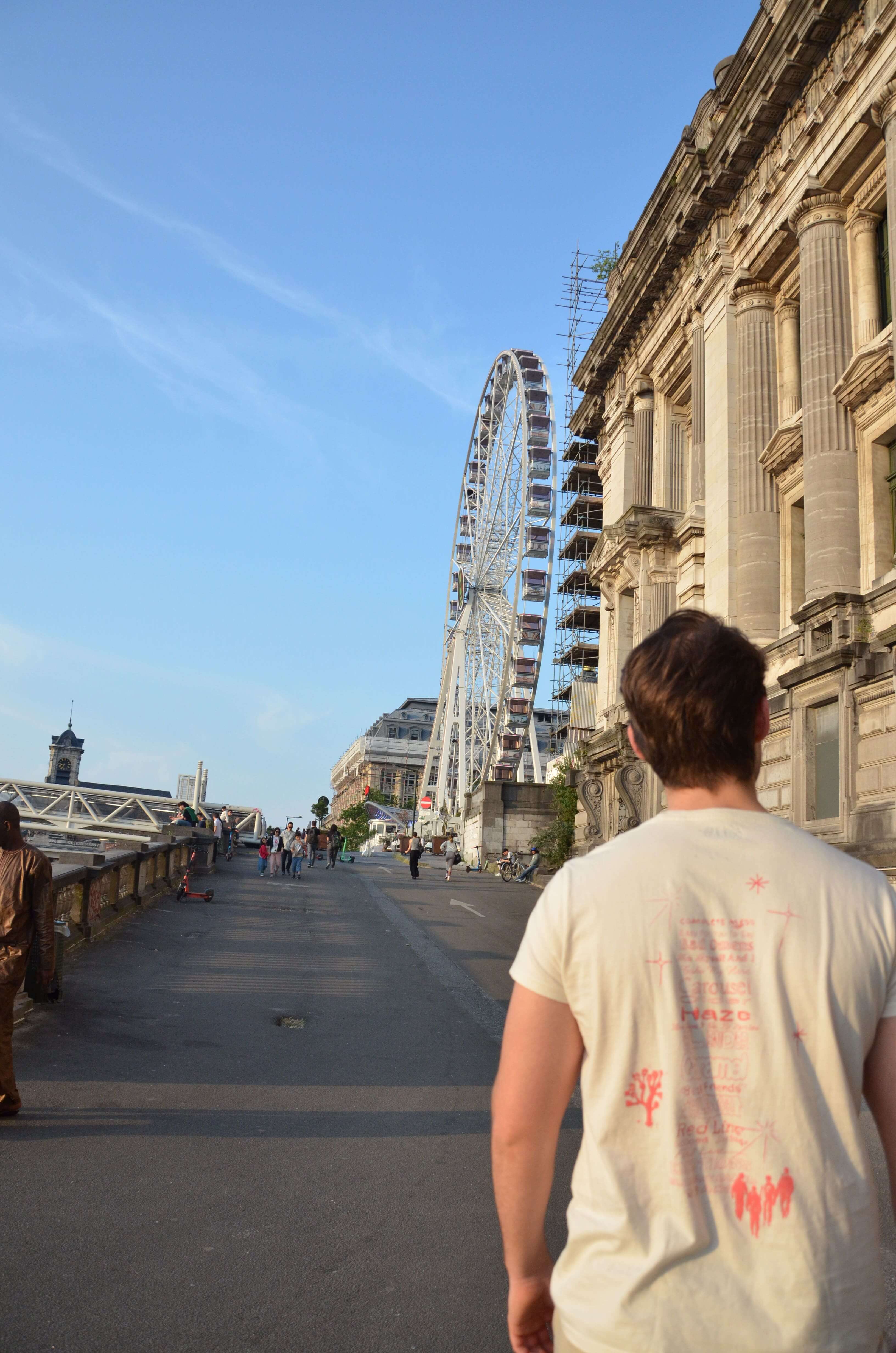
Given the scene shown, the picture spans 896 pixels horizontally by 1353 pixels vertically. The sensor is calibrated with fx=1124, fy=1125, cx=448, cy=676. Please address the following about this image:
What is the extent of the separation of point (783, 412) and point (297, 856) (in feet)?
64.1

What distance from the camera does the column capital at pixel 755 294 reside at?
25.0 m

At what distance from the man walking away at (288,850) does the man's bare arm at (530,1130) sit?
33434 mm

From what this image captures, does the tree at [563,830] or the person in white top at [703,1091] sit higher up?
the tree at [563,830]

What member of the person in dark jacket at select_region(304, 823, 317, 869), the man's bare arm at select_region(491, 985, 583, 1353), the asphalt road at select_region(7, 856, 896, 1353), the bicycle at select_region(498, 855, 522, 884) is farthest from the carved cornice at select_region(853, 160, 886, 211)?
the person in dark jacket at select_region(304, 823, 317, 869)

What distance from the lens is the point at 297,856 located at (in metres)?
34.9

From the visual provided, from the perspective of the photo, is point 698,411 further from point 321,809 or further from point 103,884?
point 321,809

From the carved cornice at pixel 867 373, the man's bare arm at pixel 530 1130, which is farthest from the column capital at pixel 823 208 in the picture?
the man's bare arm at pixel 530 1130

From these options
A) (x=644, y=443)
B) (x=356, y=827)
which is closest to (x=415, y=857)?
(x=644, y=443)

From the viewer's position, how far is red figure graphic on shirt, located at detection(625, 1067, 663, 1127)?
1.98m

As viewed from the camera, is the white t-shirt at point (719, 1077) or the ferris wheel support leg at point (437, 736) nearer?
the white t-shirt at point (719, 1077)

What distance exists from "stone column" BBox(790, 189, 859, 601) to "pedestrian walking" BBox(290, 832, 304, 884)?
18.4 metres

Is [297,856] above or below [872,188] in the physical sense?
below

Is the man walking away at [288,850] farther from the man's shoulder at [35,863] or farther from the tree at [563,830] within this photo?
the man's shoulder at [35,863]

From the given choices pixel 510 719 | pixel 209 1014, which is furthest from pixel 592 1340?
pixel 510 719
